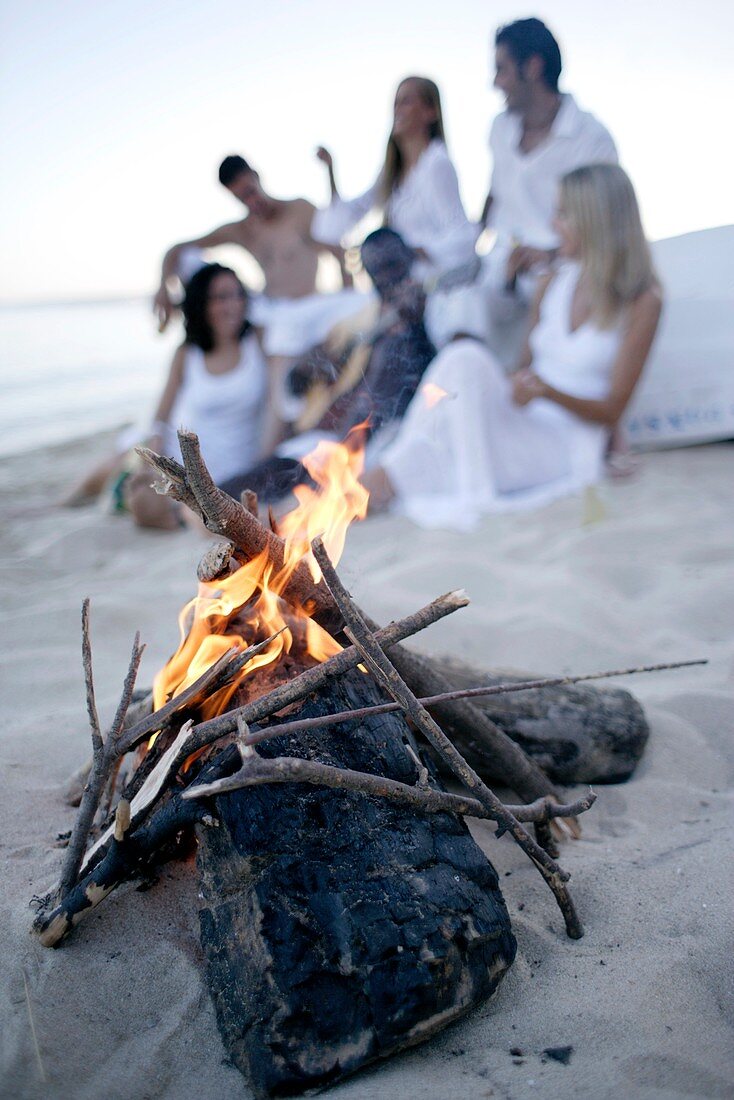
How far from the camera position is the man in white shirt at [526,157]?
550 centimetres

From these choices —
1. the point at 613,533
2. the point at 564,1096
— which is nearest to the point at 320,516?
the point at 564,1096

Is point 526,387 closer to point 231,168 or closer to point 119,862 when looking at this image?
point 231,168

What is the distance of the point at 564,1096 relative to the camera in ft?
4.47

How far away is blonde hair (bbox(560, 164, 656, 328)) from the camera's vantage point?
4977 mm

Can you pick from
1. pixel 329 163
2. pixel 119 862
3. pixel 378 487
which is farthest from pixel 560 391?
pixel 119 862

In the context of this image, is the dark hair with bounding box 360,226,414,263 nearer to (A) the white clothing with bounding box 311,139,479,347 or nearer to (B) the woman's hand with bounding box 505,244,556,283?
(A) the white clothing with bounding box 311,139,479,347

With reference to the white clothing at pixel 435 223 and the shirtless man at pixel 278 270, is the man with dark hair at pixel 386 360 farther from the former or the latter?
the shirtless man at pixel 278 270

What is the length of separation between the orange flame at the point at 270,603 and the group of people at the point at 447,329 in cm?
271

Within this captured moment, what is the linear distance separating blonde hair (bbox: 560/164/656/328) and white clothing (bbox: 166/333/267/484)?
228 centimetres

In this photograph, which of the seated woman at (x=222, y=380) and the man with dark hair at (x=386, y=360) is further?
the seated woman at (x=222, y=380)

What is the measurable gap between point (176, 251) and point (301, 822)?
5799 millimetres

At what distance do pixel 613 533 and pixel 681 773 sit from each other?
2.00 metres

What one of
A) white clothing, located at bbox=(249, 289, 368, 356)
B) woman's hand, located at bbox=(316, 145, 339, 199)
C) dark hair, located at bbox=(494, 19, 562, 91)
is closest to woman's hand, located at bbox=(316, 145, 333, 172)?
woman's hand, located at bbox=(316, 145, 339, 199)

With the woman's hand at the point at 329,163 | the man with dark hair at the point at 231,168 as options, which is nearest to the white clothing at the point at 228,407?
the man with dark hair at the point at 231,168
